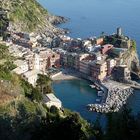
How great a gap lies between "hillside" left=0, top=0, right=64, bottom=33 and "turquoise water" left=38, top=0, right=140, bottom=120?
3141 millimetres

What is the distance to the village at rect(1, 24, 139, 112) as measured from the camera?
1153 inches

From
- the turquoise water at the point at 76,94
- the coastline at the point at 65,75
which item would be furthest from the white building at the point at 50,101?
the coastline at the point at 65,75

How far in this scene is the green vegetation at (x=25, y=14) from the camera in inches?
1598

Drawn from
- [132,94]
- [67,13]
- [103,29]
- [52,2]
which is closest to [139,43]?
[103,29]

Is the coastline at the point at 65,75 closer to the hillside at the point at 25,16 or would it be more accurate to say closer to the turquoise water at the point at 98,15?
the hillside at the point at 25,16

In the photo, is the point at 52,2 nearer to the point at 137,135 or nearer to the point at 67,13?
the point at 67,13

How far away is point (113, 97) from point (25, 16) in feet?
62.2

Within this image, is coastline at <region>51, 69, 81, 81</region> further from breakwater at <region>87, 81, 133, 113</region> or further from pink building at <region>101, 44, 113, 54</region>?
pink building at <region>101, 44, 113, 54</region>

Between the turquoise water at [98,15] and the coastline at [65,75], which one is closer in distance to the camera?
the coastline at [65,75]

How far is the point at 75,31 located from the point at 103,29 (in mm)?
2996

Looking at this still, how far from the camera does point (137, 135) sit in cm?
741

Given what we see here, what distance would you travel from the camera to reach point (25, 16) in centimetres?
4250

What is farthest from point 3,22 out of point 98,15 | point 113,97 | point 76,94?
point 98,15

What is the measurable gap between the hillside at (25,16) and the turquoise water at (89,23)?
3.14m
